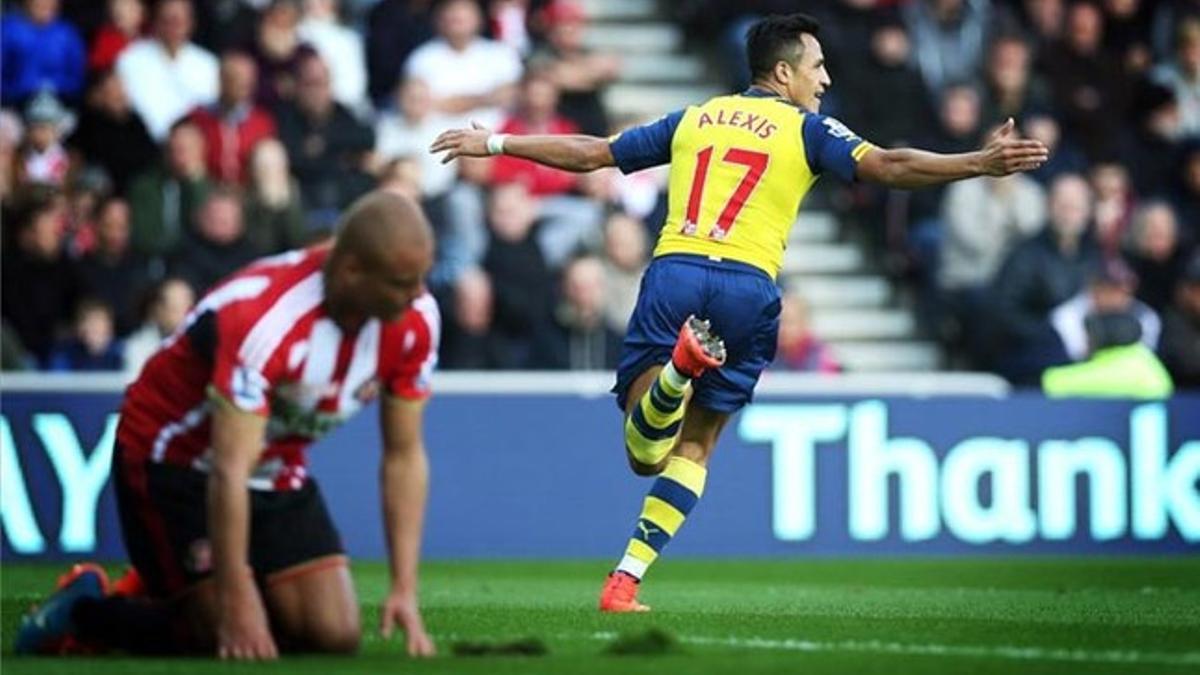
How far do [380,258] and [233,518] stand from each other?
2.77 ft

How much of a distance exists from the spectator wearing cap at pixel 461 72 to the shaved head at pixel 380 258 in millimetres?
11305

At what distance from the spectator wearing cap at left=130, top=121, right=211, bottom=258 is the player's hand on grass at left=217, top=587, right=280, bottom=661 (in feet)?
33.0

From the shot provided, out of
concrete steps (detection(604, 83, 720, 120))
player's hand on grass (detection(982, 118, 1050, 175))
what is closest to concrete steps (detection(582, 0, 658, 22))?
concrete steps (detection(604, 83, 720, 120))

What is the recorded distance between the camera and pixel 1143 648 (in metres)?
9.68

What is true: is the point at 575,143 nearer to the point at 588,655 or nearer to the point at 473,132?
the point at 473,132

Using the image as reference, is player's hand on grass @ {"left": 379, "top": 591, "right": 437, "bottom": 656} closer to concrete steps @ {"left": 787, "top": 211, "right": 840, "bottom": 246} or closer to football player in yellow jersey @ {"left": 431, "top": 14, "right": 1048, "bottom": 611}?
football player in yellow jersey @ {"left": 431, "top": 14, "right": 1048, "bottom": 611}

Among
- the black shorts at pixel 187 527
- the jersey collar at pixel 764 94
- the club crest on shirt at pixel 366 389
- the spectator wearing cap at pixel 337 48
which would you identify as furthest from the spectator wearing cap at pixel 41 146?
the club crest on shirt at pixel 366 389

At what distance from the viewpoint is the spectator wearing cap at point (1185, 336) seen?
63.8 feet

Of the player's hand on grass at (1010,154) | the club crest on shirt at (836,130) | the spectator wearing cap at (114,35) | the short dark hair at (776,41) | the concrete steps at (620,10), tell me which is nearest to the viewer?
the player's hand on grass at (1010,154)

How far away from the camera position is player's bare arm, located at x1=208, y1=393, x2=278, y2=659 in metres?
8.02

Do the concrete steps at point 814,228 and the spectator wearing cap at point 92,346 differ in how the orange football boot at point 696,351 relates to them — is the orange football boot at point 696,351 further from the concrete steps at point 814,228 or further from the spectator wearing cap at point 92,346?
the concrete steps at point 814,228

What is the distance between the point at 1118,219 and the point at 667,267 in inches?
394

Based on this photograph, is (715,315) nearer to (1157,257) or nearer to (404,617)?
(404,617)

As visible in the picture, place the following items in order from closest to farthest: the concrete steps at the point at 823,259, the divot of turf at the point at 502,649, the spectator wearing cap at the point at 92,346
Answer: the divot of turf at the point at 502,649 → the spectator wearing cap at the point at 92,346 → the concrete steps at the point at 823,259
